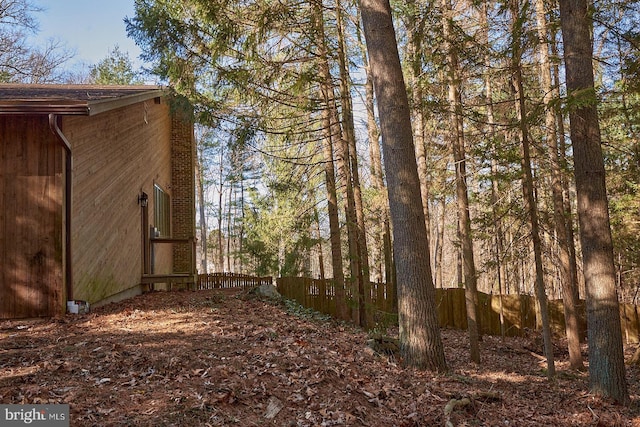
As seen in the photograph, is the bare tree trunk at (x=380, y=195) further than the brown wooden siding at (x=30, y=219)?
Yes

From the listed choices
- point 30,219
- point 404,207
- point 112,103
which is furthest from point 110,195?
point 404,207

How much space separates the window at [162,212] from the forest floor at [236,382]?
22.5 ft

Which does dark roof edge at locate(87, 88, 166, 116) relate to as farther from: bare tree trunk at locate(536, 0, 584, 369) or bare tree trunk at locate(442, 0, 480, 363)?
bare tree trunk at locate(536, 0, 584, 369)

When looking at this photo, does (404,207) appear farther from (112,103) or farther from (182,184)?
(182,184)

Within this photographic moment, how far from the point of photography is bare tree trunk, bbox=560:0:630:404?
20.4 ft

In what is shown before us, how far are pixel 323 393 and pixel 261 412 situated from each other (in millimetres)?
774

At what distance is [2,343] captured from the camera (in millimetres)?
5953

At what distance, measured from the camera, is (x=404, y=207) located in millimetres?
6141

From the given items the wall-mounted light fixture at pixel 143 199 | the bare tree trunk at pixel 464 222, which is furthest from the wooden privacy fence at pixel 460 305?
the wall-mounted light fixture at pixel 143 199

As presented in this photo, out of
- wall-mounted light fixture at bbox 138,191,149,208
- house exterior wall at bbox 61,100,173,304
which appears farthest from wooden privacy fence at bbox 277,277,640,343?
wall-mounted light fixture at bbox 138,191,149,208

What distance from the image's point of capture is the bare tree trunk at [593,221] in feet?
20.4

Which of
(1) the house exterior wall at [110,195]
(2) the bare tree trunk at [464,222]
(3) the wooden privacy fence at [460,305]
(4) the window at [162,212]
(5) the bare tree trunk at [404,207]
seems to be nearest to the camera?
(5) the bare tree trunk at [404,207]

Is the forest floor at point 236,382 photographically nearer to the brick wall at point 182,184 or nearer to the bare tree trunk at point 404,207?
Answer: the bare tree trunk at point 404,207

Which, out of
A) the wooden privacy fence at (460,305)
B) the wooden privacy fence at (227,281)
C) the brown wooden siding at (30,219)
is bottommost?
the wooden privacy fence at (460,305)
